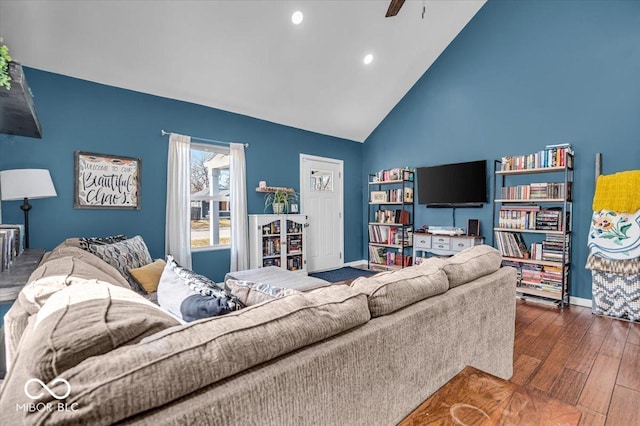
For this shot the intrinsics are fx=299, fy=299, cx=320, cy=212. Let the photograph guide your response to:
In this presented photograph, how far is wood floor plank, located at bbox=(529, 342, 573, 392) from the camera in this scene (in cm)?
201

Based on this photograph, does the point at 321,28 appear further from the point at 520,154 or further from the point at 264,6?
the point at 520,154

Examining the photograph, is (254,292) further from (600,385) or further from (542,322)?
(542,322)

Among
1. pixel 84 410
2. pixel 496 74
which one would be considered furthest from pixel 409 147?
pixel 84 410

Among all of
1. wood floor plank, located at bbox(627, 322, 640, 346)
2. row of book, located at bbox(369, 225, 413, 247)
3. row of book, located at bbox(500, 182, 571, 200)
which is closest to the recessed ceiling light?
row of book, located at bbox(500, 182, 571, 200)

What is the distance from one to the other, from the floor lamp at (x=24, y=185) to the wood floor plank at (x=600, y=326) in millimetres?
5210

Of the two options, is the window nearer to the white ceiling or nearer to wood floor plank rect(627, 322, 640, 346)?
the white ceiling

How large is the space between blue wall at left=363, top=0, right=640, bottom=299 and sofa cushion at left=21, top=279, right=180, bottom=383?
15.0 feet

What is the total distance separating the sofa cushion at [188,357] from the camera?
1.72 feet

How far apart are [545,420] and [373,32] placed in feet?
14.7

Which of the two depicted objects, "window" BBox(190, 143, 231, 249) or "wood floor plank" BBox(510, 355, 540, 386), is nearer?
"wood floor plank" BBox(510, 355, 540, 386)

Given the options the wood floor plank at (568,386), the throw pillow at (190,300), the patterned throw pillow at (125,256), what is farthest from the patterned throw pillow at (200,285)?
the wood floor plank at (568,386)

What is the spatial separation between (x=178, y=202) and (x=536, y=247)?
454 cm

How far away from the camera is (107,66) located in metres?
3.24

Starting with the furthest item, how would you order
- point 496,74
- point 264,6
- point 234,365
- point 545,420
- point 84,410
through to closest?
1. point 496,74
2. point 264,6
3. point 545,420
4. point 234,365
5. point 84,410
